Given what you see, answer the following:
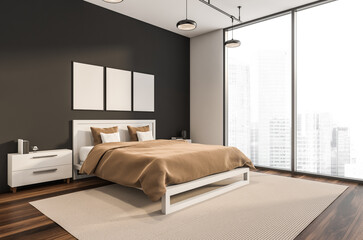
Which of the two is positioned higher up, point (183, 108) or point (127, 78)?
point (127, 78)

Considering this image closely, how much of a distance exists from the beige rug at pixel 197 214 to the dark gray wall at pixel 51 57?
4.13ft

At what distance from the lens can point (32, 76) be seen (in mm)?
3902

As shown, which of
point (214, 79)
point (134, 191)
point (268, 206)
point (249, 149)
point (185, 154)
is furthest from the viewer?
point (214, 79)

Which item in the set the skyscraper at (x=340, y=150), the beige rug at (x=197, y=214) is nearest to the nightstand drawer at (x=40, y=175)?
the beige rug at (x=197, y=214)

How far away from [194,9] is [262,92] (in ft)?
6.99

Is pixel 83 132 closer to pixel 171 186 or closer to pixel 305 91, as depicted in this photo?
pixel 171 186

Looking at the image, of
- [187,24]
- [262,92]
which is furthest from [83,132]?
[262,92]

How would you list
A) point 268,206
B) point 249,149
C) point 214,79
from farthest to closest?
point 214,79 < point 249,149 < point 268,206

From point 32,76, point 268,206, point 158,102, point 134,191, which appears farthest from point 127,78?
point 268,206

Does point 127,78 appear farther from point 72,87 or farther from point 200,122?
point 200,122

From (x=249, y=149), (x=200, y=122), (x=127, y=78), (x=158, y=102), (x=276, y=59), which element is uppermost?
(x=276, y=59)

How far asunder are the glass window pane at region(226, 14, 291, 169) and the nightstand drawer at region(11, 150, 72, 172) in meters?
A: 3.48

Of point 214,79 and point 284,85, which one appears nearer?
point 284,85

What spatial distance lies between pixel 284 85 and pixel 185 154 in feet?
9.37
